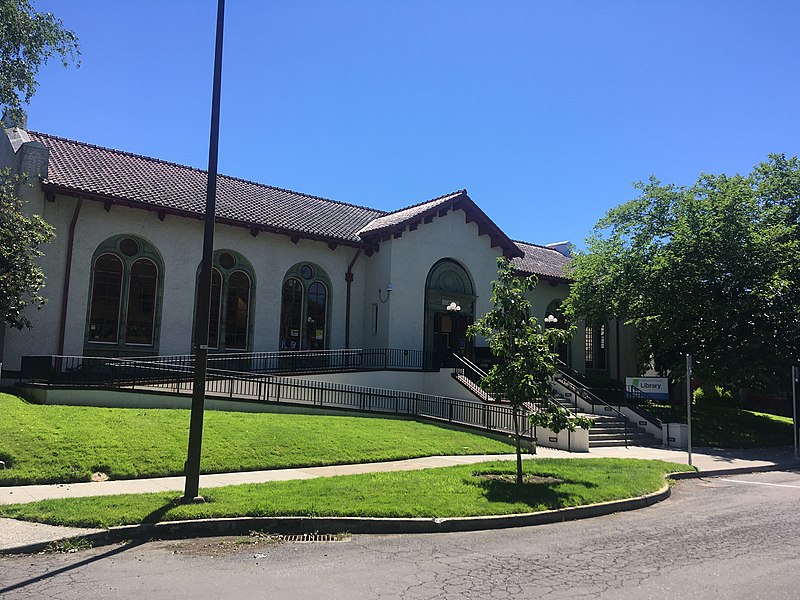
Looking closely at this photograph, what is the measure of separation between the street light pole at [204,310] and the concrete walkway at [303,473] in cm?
119

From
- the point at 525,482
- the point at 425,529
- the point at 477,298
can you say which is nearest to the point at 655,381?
the point at 477,298

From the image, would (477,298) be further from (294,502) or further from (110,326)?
(294,502)

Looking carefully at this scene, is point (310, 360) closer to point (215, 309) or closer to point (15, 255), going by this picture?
point (215, 309)

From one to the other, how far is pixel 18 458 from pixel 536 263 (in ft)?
91.5

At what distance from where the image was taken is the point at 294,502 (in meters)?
9.02

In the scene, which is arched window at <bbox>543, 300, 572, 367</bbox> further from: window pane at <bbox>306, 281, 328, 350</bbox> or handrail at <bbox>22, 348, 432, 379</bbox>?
window pane at <bbox>306, 281, 328, 350</bbox>

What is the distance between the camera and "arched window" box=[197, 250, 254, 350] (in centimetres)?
2236

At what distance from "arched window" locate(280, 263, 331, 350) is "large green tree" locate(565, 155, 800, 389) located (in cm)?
1265

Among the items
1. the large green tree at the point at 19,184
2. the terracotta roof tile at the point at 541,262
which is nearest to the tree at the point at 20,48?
the large green tree at the point at 19,184

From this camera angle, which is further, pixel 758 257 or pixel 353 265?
pixel 353 265

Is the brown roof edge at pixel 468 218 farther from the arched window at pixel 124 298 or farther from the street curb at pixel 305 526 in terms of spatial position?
the street curb at pixel 305 526

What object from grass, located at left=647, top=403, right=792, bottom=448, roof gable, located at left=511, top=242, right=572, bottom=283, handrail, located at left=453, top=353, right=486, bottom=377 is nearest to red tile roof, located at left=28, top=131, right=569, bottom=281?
roof gable, located at left=511, top=242, right=572, bottom=283

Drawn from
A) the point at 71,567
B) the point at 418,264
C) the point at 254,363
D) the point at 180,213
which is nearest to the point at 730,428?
the point at 418,264

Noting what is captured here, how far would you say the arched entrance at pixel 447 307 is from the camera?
26.2 meters
